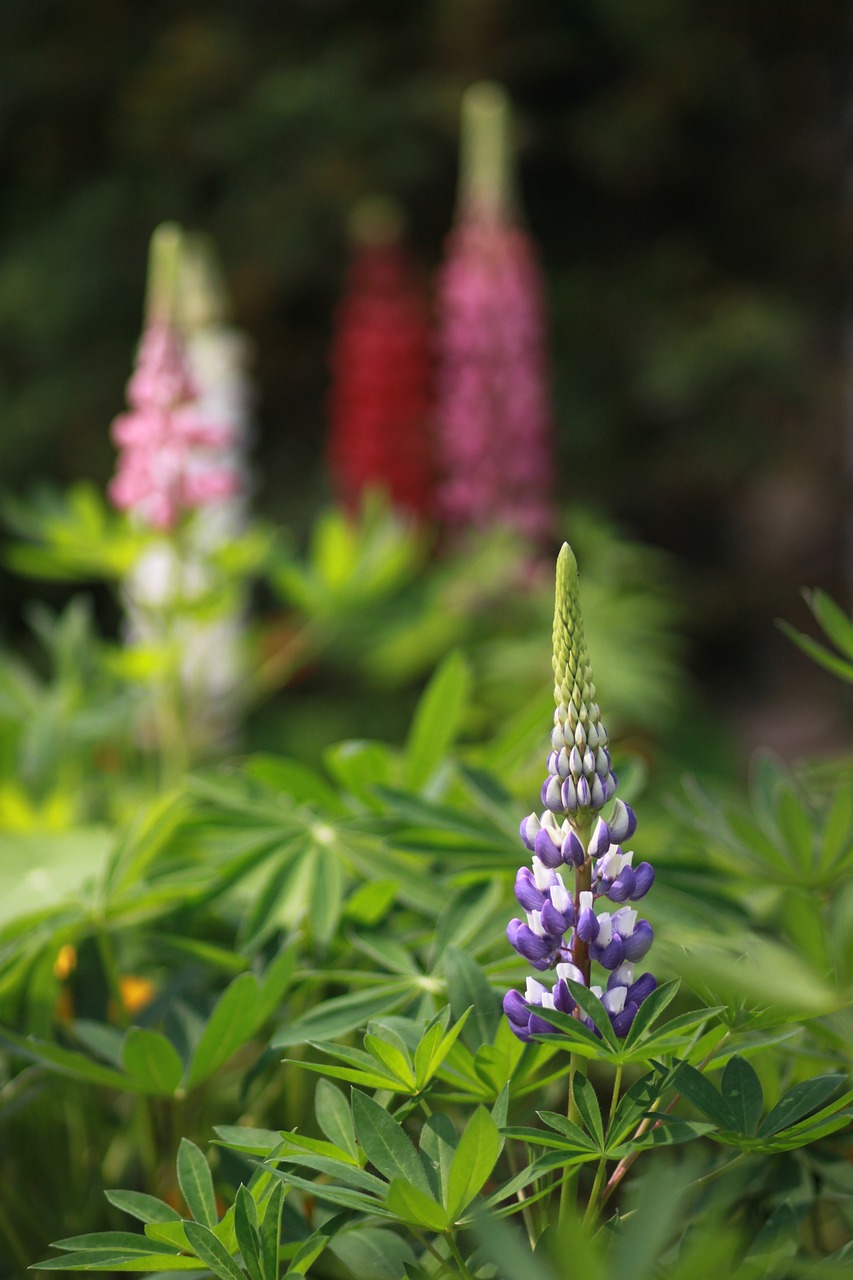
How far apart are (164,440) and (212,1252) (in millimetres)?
1067

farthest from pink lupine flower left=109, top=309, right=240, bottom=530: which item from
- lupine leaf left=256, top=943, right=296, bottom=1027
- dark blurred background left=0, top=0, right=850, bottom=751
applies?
dark blurred background left=0, top=0, right=850, bottom=751

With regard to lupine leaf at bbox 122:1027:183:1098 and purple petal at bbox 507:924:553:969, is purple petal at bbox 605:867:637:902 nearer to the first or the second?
purple petal at bbox 507:924:553:969

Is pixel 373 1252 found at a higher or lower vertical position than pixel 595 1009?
lower

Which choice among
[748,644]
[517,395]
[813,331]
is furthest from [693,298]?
[517,395]

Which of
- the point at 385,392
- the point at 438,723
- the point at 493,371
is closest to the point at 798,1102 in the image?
the point at 438,723

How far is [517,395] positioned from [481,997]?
5.84ft

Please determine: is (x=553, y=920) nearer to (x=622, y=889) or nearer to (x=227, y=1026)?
(x=622, y=889)

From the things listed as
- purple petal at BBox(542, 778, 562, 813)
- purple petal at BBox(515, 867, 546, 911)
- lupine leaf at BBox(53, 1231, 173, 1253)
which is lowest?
lupine leaf at BBox(53, 1231, 173, 1253)

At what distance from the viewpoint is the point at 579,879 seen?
2.02 ft

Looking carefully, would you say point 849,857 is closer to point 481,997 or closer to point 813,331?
point 481,997

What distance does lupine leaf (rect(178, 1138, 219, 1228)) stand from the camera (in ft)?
2.01

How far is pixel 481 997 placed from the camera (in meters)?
0.67

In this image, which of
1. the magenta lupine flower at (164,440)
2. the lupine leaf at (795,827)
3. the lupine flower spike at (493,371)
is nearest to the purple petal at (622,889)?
the lupine leaf at (795,827)

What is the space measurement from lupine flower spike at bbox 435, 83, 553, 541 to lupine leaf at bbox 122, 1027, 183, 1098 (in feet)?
5.46
